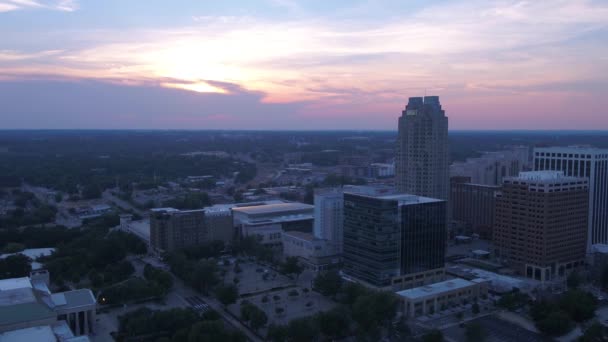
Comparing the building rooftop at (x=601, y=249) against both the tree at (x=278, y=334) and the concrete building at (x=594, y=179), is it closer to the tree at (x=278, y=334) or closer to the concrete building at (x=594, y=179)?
the concrete building at (x=594, y=179)

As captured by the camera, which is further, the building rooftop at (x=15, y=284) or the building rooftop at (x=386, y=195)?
the building rooftop at (x=386, y=195)

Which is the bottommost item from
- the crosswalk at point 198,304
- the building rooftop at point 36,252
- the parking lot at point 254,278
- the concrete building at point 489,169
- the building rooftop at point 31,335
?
the parking lot at point 254,278

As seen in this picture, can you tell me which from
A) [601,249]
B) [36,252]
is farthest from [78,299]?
[601,249]

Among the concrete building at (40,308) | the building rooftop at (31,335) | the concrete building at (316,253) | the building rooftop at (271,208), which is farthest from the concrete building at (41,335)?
the building rooftop at (271,208)

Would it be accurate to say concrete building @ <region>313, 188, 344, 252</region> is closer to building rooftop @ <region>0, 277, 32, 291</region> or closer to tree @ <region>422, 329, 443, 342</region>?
tree @ <region>422, 329, 443, 342</region>

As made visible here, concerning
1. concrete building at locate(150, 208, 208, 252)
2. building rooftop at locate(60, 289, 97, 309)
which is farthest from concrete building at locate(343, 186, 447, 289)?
building rooftop at locate(60, 289, 97, 309)

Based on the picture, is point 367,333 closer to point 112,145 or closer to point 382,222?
point 382,222

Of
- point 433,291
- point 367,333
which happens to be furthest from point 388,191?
point 367,333
